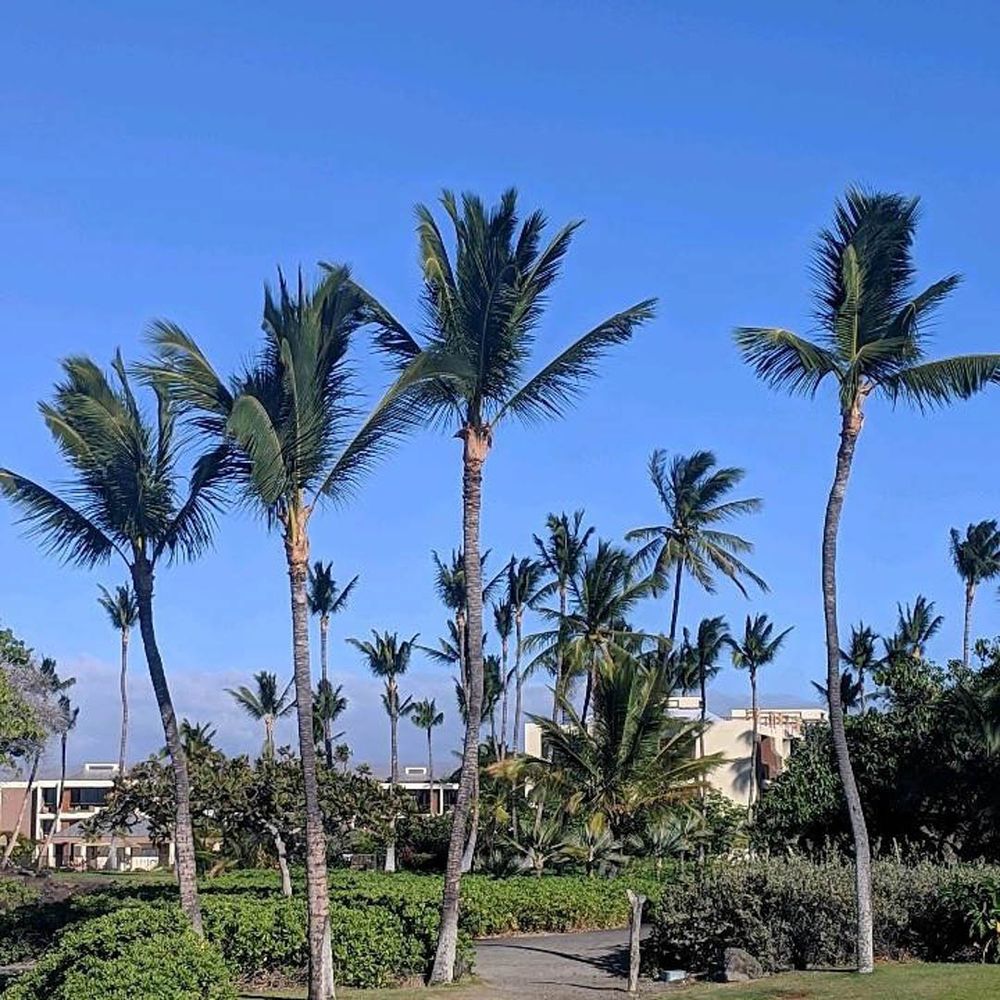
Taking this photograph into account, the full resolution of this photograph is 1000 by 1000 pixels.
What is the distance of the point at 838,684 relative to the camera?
19.6 meters

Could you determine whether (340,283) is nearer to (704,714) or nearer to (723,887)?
(723,887)

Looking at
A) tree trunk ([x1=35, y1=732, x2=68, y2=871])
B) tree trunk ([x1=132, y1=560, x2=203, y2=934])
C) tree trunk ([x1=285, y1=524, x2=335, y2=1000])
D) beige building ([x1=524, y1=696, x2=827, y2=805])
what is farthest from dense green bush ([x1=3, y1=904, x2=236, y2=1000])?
tree trunk ([x1=35, y1=732, x2=68, y2=871])

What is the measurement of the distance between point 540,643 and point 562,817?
22.2ft

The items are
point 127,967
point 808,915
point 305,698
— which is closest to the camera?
point 127,967

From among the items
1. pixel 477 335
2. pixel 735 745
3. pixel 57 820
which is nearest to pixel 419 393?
pixel 477 335

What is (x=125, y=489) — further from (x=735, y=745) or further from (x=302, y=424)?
(x=735, y=745)

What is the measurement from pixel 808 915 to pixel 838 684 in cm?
365

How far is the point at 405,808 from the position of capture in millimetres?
32969

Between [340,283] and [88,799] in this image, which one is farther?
[88,799]

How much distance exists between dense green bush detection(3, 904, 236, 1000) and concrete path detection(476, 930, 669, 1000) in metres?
5.13

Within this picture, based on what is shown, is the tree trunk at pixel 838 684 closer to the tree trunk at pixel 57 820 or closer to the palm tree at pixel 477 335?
the palm tree at pixel 477 335

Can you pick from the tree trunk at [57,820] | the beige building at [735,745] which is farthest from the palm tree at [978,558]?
the tree trunk at [57,820]

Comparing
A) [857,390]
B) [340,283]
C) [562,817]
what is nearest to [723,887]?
[857,390]

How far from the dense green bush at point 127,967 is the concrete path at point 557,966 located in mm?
5131
